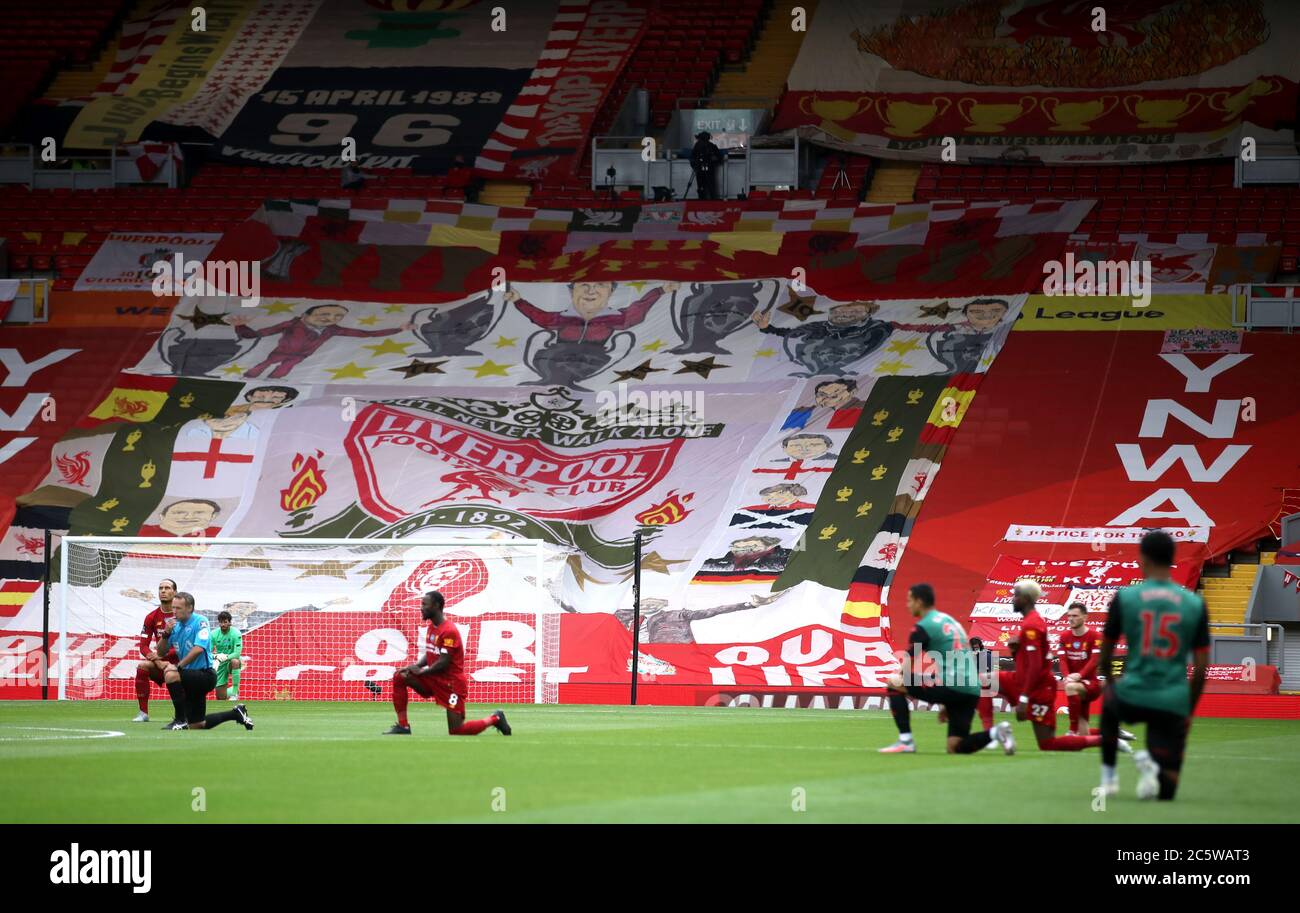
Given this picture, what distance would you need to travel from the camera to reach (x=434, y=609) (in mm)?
17609

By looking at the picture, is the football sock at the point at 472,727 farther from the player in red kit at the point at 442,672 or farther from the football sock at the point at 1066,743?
the football sock at the point at 1066,743

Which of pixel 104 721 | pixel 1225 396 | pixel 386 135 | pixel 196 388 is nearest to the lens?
pixel 104 721

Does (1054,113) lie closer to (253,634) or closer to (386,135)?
(386,135)

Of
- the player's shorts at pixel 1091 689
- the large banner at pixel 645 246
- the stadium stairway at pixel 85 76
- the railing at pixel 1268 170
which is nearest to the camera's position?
the player's shorts at pixel 1091 689

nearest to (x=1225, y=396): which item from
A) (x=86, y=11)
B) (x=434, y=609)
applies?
(x=434, y=609)

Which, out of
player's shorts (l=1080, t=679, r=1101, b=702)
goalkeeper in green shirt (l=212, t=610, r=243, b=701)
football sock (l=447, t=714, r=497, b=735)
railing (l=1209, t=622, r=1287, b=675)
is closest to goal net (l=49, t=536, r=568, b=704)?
goalkeeper in green shirt (l=212, t=610, r=243, b=701)

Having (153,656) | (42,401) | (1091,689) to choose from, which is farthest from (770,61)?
(1091,689)

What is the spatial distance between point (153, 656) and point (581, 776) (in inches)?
381

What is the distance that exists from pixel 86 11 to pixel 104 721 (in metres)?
36.7

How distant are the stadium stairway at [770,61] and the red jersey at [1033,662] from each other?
31.5 meters

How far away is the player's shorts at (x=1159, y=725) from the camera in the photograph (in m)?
10.5

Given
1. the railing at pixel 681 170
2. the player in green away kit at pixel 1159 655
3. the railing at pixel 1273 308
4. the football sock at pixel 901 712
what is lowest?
the football sock at pixel 901 712

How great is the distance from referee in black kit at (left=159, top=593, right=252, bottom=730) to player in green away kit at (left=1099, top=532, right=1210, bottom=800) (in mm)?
11056

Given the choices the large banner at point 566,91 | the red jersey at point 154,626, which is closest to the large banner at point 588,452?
the red jersey at point 154,626
